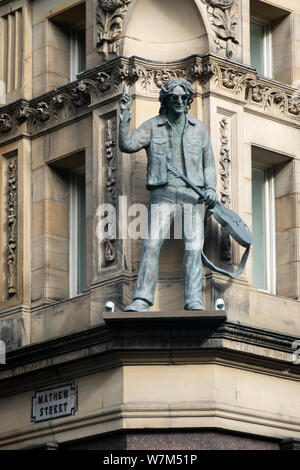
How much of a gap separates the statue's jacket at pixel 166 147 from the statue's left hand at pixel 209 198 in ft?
0.50

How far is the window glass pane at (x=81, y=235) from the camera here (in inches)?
1442

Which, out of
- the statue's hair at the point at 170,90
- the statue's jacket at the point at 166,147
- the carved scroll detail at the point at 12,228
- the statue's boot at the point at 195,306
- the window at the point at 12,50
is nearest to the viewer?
the statue's boot at the point at 195,306

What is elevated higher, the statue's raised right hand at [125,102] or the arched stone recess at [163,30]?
the arched stone recess at [163,30]

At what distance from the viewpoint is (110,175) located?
35344 mm

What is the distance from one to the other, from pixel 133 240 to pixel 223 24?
13.5 feet

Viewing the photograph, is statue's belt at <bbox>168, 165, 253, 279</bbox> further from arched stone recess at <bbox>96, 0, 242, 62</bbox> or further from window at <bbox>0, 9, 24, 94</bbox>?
window at <bbox>0, 9, 24, 94</bbox>

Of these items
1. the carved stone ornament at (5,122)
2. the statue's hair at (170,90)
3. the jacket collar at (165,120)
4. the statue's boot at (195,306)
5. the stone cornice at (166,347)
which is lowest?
the stone cornice at (166,347)

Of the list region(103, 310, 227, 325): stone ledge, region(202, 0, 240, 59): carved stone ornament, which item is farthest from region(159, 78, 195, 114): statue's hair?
region(103, 310, 227, 325): stone ledge

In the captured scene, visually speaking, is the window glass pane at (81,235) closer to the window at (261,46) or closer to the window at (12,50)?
the window at (12,50)

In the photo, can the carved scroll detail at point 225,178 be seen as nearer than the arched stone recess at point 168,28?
Yes

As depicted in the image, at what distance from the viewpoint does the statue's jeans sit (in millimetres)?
33844

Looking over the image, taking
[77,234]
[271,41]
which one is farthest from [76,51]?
[271,41]

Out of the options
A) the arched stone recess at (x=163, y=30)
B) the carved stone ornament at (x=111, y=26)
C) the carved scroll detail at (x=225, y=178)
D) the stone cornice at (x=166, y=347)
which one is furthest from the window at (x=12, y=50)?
the stone cornice at (x=166, y=347)

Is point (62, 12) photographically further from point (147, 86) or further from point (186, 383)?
point (186, 383)
